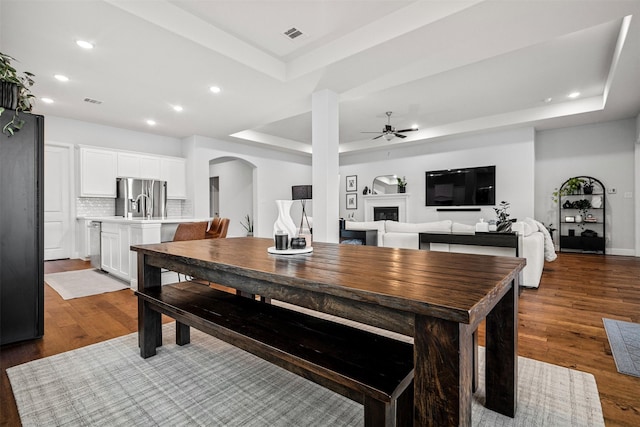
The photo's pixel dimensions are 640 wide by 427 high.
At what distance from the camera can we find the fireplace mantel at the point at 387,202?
8102 millimetres

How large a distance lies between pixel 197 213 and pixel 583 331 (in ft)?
21.9

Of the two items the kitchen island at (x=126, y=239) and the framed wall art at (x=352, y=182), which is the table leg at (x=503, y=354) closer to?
the kitchen island at (x=126, y=239)

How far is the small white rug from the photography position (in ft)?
11.5

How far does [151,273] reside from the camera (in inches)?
80.7

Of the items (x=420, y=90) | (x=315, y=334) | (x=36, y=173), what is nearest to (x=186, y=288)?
(x=315, y=334)

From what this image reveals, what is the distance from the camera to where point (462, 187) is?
23.9ft

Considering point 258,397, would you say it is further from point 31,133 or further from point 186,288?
point 31,133

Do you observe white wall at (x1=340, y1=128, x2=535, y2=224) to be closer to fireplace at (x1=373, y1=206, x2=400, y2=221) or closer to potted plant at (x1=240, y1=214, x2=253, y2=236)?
fireplace at (x1=373, y1=206, x2=400, y2=221)

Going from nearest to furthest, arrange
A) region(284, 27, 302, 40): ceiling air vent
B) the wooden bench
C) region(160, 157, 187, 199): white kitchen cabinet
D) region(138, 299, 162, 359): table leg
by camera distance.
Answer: the wooden bench, region(138, 299, 162, 359): table leg, region(284, 27, 302, 40): ceiling air vent, region(160, 157, 187, 199): white kitchen cabinet

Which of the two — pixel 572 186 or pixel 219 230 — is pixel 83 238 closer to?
pixel 219 230

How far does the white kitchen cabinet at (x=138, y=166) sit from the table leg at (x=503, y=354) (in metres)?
6.79

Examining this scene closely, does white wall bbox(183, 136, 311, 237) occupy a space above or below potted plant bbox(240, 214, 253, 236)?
above

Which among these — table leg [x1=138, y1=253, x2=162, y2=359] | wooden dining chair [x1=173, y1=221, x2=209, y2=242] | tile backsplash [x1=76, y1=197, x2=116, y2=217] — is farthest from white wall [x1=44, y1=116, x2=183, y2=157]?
table leg [x1=138, y1=253, x2=162, y2=359]

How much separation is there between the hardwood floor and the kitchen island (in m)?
0.48
